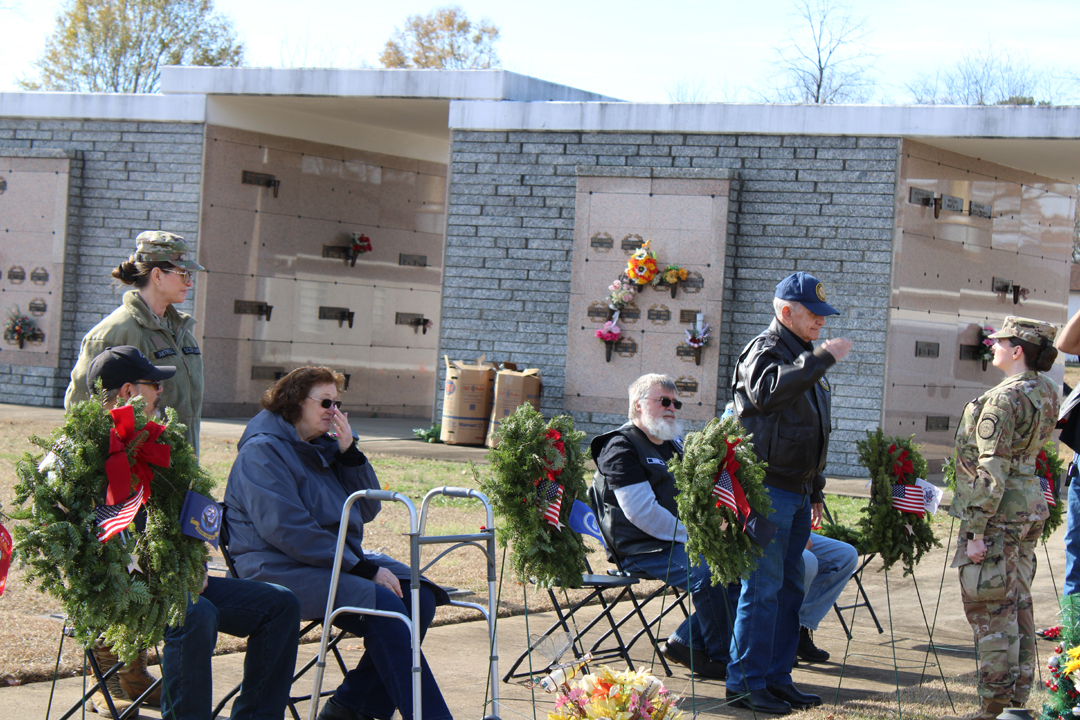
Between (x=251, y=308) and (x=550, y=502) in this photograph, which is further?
(x=251, y=308)

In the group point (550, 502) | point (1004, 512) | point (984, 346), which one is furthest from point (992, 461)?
point (984, 346)

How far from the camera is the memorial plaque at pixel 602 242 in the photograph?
41.8ft

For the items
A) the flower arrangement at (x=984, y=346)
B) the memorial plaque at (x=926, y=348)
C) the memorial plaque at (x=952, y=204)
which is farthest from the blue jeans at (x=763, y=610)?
the flower arrangement at (x=984, y=346)

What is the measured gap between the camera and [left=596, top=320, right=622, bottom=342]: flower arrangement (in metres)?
12.6

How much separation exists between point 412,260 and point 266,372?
3.01m

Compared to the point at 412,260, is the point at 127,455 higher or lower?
lower

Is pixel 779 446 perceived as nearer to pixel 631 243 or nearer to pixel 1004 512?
pixel 1004 512

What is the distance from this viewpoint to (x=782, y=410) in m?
4.80

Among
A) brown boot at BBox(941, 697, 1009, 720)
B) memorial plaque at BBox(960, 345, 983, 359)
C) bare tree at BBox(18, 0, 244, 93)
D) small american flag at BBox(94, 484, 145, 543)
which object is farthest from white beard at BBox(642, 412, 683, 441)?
bare tree at BBox(18, 0, 244, 93)

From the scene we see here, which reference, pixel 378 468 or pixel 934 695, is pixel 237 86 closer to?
pixel 378 468

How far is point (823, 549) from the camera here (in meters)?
5.73

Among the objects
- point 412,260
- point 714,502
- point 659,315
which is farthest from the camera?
point 412,260

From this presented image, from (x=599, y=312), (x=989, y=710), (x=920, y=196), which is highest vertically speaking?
(x=920, y=196)

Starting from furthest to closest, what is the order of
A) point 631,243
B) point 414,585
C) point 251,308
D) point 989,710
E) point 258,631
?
point 251,308
point 631,243
point 989,710
point 258,631
point 414,585
